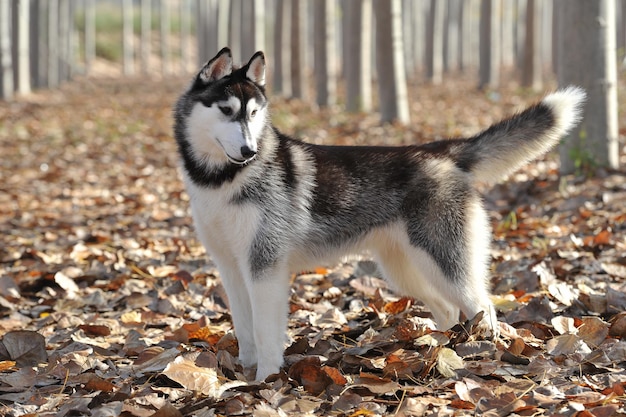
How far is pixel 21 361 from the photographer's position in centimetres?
409

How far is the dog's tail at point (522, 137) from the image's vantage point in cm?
414

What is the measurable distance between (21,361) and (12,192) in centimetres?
604

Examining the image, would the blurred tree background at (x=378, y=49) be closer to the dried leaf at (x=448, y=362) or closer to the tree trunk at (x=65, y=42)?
the tree trunk at (x=65, y=42)

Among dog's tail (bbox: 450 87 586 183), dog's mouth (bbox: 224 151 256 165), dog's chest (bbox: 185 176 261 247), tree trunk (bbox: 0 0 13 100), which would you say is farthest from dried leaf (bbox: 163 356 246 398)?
tree trunk (bbox: 0 0 13 100)

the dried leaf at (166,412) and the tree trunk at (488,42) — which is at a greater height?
the tree trunk at (488,42)

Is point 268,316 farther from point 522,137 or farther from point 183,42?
point 183,42

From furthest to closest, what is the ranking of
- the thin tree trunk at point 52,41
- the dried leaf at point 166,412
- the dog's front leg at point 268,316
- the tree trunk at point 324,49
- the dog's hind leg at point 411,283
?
the thin tree trunk at point 52,41 < the tree trunk at point 324,49 < the dog's hind leg at point 411,283 < the dog's front leg at point 268,316 < the dried leaf at point 166,412

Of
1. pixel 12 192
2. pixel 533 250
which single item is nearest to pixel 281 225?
pixel 533 250

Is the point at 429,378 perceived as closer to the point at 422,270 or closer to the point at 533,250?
the point at 422,270

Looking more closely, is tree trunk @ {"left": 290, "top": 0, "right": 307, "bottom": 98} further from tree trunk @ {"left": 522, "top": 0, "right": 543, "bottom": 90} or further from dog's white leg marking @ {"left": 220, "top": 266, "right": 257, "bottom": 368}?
dog's white leg marking @ {"left": 220, "top": 266, "right": 257, "bottom": 368}

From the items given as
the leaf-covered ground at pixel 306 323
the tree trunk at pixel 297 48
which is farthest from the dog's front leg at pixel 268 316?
the tree trunk at pixel 297 48

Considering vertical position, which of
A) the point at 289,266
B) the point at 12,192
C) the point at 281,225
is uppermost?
the point at 281,225

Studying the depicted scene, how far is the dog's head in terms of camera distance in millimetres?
3744

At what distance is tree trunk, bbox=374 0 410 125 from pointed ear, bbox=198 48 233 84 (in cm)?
935
